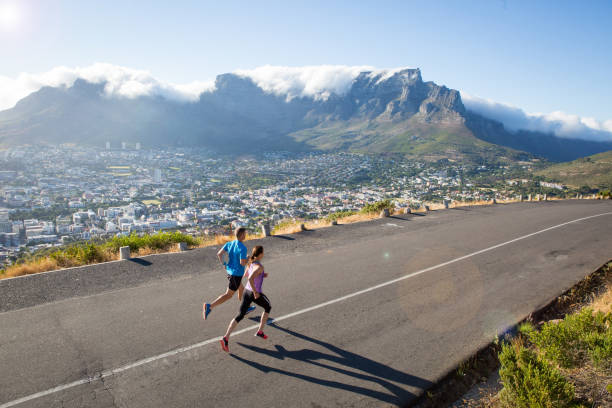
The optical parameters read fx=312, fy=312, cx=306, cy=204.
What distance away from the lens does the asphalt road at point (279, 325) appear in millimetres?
3945

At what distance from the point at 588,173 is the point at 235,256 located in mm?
105824

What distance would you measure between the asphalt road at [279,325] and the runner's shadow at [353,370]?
2 centimetres

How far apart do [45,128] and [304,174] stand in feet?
356

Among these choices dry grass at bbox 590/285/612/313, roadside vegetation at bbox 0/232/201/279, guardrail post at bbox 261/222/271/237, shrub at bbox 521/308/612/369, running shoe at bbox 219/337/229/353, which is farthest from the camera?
guardrail post at bbox 261/222/271/237

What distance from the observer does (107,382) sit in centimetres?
396

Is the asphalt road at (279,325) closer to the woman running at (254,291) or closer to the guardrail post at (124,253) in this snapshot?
the woman running at (254,291)

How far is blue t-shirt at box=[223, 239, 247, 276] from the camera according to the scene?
5.48m

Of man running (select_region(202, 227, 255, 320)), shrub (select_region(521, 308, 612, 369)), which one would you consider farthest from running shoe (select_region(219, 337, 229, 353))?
shrub (select_region(521, 308, 612, 369))

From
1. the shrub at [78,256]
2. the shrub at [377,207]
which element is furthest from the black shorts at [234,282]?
the shrub at [377,207]

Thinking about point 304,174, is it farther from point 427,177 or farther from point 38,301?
point 38,301

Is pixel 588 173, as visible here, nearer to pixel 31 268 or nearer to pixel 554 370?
pixel 554 370

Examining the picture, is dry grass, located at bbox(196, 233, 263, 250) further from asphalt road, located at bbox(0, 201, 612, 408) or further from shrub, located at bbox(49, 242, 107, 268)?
shrub, located at bbox(49, 242, 107, 268)

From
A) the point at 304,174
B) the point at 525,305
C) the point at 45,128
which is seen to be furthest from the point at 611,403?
the point at 45,128

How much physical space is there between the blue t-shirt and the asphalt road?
95 centimetres
